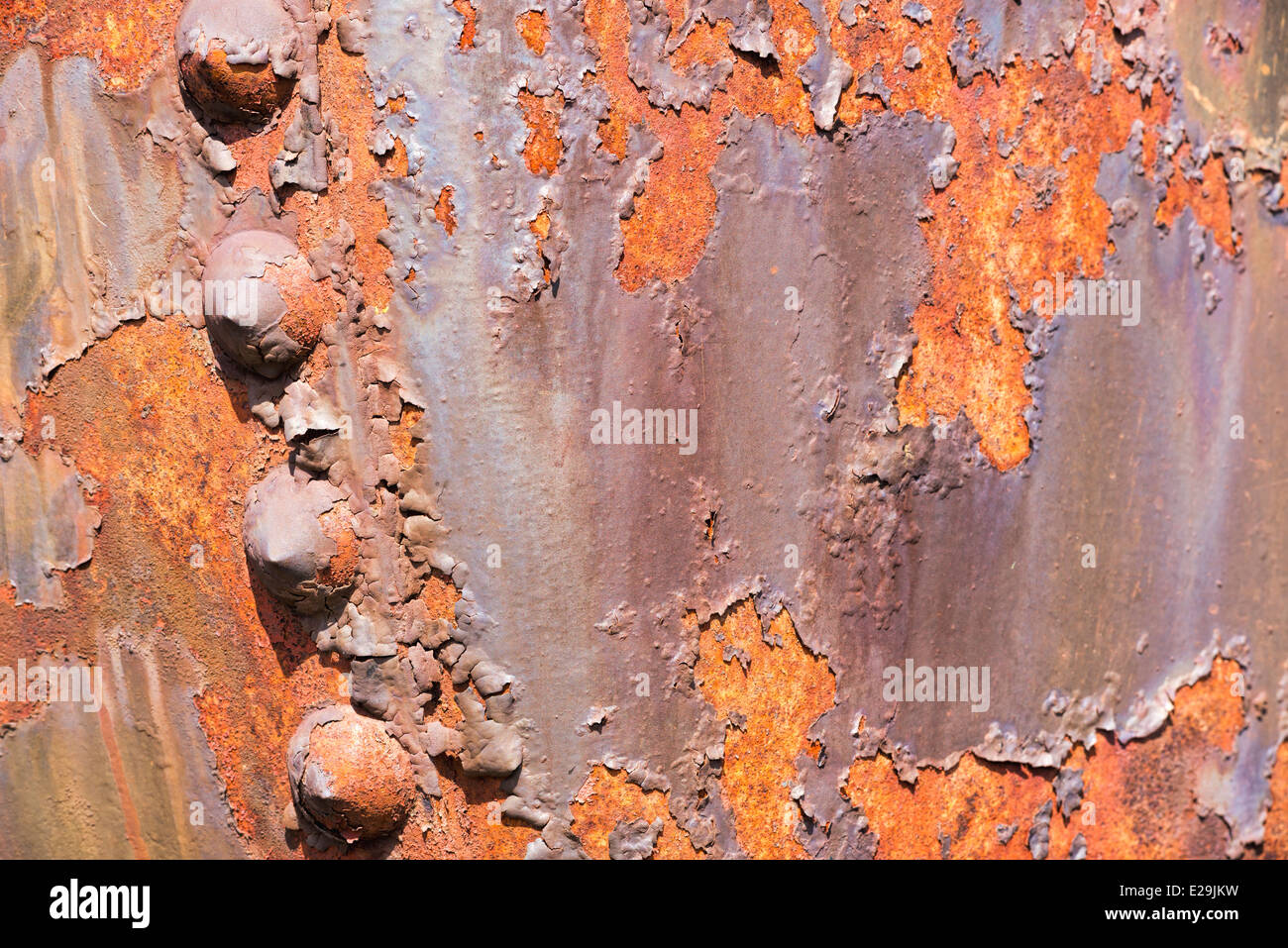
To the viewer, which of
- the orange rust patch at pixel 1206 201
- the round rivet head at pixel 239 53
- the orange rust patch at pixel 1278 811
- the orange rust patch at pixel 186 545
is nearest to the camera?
the round rivet head at pixel 239 53

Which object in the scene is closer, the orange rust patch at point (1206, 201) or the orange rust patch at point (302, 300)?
the orange rust patch at point (302, 300)

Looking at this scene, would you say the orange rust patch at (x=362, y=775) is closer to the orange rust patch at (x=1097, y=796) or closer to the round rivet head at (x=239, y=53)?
the orange rust patch at (x=1097, y=796)

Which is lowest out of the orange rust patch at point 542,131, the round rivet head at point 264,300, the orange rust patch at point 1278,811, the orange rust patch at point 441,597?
the orange rust patch at point 1278,811

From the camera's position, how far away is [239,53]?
1.49m

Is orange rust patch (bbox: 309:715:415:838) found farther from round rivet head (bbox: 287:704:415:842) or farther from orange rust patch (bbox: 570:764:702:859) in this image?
orange rust patch (bbox: 570:764:702:859)

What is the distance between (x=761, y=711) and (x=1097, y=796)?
0.71m

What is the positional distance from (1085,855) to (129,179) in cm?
192

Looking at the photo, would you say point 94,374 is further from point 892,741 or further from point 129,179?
point 892,741

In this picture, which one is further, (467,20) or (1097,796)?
(1097,796)

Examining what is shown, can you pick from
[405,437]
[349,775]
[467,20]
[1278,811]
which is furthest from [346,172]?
[1278,811]

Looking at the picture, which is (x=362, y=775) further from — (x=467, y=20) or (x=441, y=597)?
(x=467, y=20)

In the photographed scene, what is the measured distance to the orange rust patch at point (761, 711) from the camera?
164cm

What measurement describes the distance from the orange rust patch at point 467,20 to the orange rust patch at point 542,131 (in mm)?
102

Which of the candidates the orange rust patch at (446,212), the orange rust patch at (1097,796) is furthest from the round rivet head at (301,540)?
the orange rust patch at (1097,796)
